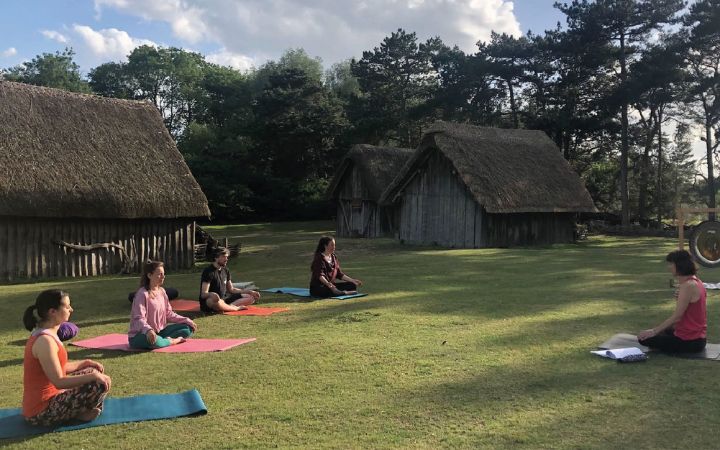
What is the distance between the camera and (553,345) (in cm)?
719

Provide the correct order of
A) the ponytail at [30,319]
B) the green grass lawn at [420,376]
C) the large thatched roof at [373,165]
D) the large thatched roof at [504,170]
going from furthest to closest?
the large thatched roof at [373,165]
the large thatched roof at [504,170]
the ponytail at [30,319]
the green grass lawn at [420,376]

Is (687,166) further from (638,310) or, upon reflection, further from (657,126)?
(638,310)

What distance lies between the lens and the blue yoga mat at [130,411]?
469 centimetres

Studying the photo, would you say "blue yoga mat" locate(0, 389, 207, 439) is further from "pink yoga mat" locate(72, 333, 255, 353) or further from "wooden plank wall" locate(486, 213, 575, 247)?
"wooden plank wall" locate(486, 213, 575, 247)

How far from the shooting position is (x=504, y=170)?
86.4 ft

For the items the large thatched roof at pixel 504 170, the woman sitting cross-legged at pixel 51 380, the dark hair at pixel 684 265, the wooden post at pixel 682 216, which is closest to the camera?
the woman sitting cross-legged at pixel 51 380

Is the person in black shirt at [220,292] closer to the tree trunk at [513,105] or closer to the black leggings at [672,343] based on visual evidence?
the black leggings at [672,343]

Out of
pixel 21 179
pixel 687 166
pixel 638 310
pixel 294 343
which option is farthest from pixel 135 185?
pixel 687 166

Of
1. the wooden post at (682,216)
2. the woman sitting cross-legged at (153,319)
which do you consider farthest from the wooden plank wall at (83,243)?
the wooden post at (682,216)

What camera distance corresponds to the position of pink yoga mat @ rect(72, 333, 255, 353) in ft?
24.3

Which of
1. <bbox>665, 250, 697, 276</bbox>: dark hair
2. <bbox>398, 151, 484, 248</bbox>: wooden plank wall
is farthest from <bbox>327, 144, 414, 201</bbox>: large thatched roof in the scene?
<bbox>665, 250, 697, 276</bbox>: dark hair

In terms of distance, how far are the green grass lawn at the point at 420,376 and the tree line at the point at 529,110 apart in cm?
2828

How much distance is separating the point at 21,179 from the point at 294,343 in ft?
41.7

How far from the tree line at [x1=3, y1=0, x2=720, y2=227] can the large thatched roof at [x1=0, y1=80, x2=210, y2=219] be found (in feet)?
76.6
